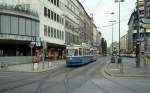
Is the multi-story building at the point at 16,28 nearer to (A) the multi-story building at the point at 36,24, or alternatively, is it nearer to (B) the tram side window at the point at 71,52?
(A) the multi-story building at the point at 36,24

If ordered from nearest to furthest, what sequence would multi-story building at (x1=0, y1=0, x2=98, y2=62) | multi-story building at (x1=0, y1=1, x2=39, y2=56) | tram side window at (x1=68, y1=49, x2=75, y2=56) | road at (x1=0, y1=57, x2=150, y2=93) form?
1. road at (x1=0, y1=57, x2=150, y2=93)
2. tram side window at (x1=68, y1=49, x2=75, y2=56)
3. multi-story building at (x1=0, y1=1, x2=39, y2=56)
4. multi-story building at (x1=0, y1=0, x2=98, y2=62)

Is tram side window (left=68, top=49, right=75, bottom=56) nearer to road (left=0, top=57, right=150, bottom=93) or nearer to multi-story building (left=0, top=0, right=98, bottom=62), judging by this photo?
multi-story building (left=0, top=0, right=98, bottom=62)

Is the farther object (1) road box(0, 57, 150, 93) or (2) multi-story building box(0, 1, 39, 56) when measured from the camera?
(2) multi-story building box(0, 1, 39, 56)

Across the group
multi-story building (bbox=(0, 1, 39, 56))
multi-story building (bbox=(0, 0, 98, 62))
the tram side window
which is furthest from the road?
multi-story building (bbox=(0, 1, 39, 56))

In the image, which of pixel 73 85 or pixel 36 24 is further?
pixel 36 24

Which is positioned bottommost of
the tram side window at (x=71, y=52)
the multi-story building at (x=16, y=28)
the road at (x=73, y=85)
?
the road at (x=73, y=85)

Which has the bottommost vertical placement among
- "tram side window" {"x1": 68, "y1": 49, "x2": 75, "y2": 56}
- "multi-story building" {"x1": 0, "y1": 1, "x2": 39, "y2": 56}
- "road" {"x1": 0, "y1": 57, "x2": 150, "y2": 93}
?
"road" {"x1": 0, "y1": 57, "x2": 150, "y2": 93}

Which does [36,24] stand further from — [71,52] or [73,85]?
[73,85]

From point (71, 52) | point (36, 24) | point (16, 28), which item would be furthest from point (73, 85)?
point (36, 24)

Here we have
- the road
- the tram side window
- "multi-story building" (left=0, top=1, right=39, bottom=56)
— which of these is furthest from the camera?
"multi-story building" (left=0, top=1, right=39, bottom=56)

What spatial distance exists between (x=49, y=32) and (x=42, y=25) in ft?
19.3

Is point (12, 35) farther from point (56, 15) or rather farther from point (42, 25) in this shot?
point (56, 15)

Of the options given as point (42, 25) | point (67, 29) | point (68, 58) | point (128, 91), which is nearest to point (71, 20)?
point (67, 29)

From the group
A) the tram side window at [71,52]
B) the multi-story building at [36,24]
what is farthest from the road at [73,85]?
the tram side window at [71,52]
